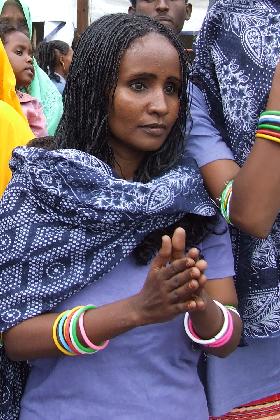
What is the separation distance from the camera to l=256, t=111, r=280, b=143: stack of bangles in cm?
134

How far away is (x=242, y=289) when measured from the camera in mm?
1697

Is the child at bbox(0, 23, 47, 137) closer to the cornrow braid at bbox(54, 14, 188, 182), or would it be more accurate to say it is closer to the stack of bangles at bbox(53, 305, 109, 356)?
the cornrow braid at bbox(54, 14, 188, 182)

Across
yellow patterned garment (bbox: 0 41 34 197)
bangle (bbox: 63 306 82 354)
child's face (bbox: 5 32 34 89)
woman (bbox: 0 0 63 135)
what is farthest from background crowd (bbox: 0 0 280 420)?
woman (bbox: 0 0 63 135)

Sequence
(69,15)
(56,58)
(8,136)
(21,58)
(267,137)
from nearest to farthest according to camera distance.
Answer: (267,137) < (8,136) < (21,58) < (56,58) < (69,15)

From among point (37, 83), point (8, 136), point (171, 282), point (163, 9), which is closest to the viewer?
point (171, 282)

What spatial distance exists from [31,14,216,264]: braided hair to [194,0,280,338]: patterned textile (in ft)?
0.28

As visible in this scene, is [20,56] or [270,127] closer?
[270,127]

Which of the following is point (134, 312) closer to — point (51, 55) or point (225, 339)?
point (225, 339)

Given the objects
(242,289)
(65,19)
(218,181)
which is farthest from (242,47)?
(65,19)

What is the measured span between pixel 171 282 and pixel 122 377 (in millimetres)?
348

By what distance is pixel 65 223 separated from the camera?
146 centimetres

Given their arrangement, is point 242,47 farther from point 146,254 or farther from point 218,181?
point 146,254

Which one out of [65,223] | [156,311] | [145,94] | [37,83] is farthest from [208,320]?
[37,83]

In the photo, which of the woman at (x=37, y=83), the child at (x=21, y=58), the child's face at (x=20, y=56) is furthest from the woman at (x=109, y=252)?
the woman at (x=37, y=83)
